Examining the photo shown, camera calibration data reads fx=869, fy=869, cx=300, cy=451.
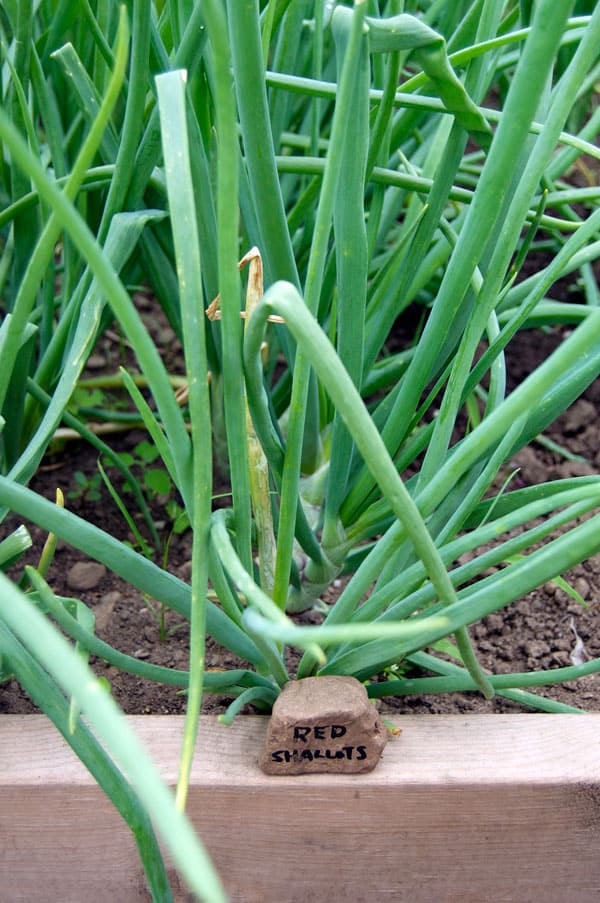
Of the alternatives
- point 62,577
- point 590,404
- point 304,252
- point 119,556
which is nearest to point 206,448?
point 119,556

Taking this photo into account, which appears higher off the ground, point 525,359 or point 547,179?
point 547,179

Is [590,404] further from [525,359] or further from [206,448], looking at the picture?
[206,448]

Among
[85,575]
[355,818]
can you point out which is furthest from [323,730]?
[85,575]

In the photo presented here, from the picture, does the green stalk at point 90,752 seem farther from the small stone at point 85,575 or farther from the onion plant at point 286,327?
the small stone at point 85,575

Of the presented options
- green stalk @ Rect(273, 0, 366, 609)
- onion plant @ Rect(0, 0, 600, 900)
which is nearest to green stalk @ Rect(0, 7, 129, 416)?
onion plant @ Rect(0, 0, 600, 900)

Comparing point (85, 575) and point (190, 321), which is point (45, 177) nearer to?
point (190, 321)

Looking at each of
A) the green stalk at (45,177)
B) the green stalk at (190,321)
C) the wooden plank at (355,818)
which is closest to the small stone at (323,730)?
the wooden plank at (355,818)

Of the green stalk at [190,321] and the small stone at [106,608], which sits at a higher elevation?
the green stalk at [190,321]
